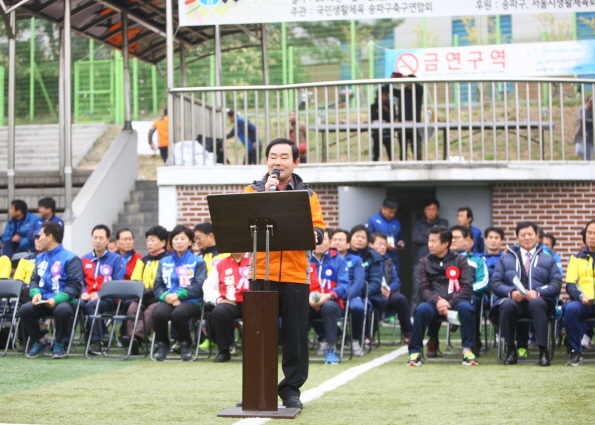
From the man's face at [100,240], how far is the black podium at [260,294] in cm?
492

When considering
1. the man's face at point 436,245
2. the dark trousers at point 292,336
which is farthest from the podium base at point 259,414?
the man's face at point 436,245

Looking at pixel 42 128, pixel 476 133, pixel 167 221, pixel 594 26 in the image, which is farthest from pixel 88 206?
pixel 594 26

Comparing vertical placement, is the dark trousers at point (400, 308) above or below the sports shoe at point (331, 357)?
above

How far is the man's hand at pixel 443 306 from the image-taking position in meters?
8.44

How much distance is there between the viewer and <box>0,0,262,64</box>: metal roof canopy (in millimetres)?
13305

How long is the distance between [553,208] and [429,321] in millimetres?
4482

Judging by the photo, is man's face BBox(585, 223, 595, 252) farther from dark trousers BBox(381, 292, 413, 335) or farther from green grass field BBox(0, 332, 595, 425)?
dark trousers BBox(381, 292, 413, 335)

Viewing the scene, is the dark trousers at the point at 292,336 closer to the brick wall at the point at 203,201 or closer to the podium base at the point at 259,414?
the podium base at the point at 259,414

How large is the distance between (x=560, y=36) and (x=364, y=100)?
4.90m

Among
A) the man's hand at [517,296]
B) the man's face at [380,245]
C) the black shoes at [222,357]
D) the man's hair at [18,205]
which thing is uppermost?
the man's hair at [18,205]

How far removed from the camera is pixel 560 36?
67.0ft

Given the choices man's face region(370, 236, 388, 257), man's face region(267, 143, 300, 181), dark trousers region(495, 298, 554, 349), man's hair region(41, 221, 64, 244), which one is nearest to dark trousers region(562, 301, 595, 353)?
dark trousers region(495, 298, 554, 349)

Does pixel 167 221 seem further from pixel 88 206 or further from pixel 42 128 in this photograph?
pixel 42 128

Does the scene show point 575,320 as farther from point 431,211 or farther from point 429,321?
point 431,211
